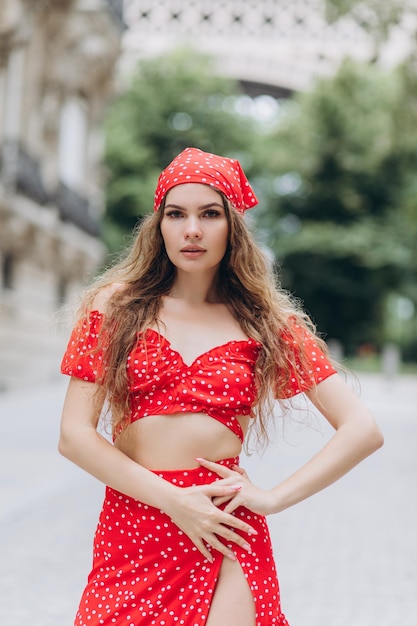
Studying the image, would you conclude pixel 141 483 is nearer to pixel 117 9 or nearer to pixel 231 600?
pixel 231 600

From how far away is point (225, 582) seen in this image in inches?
81.9

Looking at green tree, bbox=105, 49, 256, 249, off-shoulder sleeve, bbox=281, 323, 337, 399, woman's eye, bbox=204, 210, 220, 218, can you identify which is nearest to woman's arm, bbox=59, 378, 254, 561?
off-shoulder sleeve, bbox=281, 323, 337, 399

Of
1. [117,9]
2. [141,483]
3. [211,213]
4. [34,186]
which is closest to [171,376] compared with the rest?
[141,483]

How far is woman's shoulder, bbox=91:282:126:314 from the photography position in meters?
2.23

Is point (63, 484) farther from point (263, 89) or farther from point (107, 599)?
point (263, 89)

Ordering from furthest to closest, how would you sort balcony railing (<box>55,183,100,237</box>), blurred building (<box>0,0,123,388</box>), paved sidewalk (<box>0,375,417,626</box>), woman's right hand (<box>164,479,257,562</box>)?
balcony railing (<box>55,183,100,237</box>), blurred building (<box>0,0,123,388</box>), paved sidewalk (<box>0,375,417,626</box>), woman's right hand (<box>164,479,257,562</box>)

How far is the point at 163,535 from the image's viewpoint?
208 centimetres

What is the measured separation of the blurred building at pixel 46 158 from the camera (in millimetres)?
20984

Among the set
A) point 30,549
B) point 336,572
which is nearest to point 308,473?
point 336,572

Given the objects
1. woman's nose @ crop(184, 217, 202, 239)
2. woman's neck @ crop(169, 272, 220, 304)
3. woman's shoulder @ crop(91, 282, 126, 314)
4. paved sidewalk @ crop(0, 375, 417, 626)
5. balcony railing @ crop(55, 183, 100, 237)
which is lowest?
paved sidewalk @ crop(0, 375, 417, 626)

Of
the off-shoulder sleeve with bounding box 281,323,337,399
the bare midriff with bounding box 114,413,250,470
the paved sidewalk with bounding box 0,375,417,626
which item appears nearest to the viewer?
the bare midriff with bounding box 114,413,250,470

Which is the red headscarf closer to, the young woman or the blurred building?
the young woman

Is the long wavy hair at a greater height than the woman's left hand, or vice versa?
the long wavy hair

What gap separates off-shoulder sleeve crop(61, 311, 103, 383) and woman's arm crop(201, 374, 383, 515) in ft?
1.03
